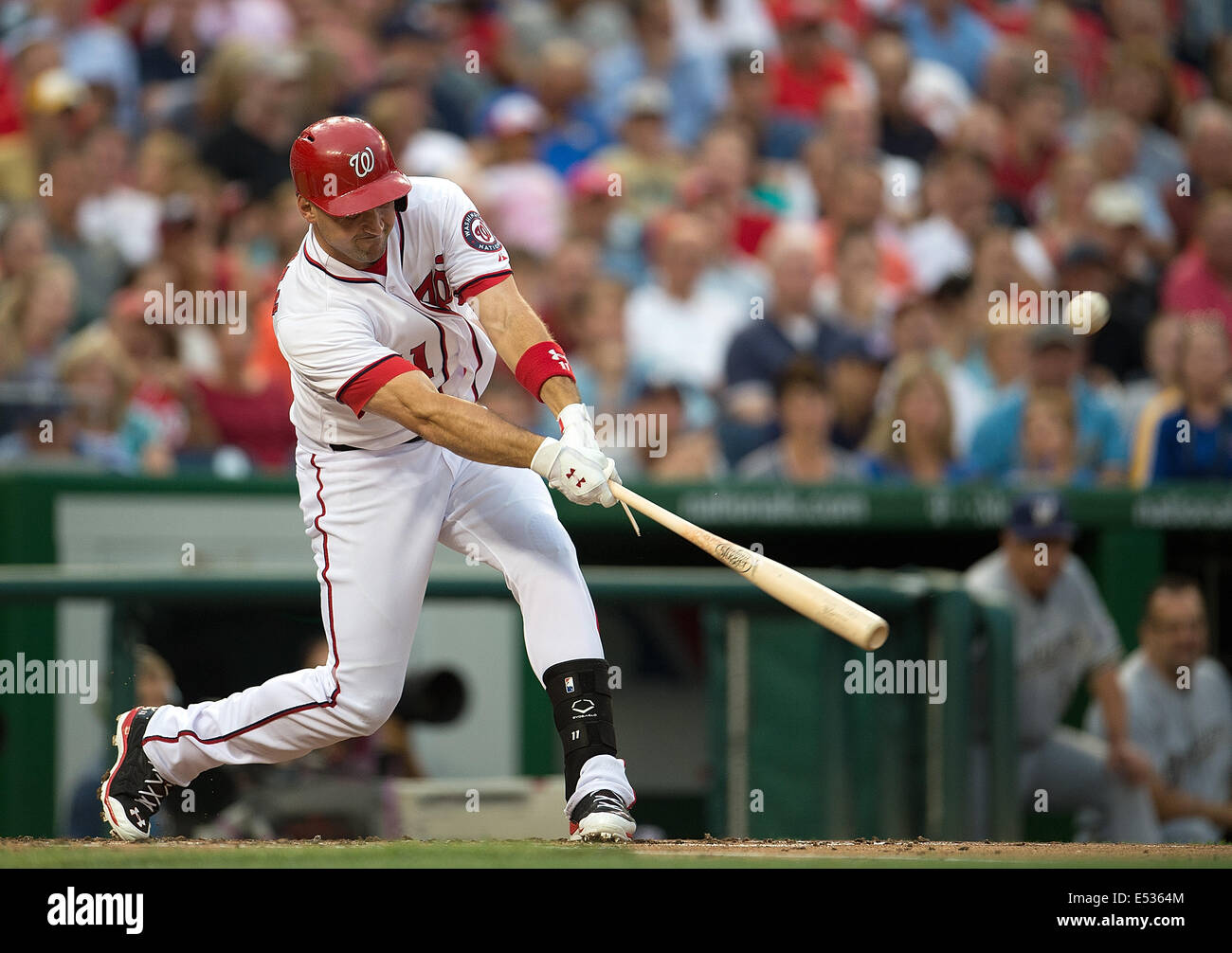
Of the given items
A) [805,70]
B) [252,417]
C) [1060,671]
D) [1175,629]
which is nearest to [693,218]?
[805,70]

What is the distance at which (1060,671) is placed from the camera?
7172mm

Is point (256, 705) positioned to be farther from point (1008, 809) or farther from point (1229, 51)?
point (1229, 51)

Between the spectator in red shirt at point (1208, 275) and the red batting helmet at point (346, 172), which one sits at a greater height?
the spectator in red shirt at point (1208, 275)

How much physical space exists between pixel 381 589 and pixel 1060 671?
3615 millimetres

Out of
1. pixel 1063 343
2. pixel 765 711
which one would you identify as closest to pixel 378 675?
pixel 765 711

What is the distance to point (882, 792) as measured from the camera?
6.74 meters

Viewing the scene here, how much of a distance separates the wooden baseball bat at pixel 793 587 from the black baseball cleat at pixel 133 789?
4.79 feet

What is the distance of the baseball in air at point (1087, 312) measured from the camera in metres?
8.69

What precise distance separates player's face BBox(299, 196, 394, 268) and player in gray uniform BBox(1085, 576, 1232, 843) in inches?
160

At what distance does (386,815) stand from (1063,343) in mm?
3718

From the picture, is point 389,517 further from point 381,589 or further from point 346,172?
point 346,172

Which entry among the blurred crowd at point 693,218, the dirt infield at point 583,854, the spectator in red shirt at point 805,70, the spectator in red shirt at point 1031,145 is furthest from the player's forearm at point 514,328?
the spectator in red shirt at point 1031,145

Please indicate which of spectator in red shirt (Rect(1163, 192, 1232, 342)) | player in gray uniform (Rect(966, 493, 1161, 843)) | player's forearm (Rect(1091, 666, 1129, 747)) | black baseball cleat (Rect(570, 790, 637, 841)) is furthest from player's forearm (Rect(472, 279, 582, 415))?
spectator in red shirt (Rect(1163, 192, 1232, 342))

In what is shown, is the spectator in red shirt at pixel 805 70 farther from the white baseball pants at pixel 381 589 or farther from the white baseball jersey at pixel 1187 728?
the white baseball pants at pixel 381 589
